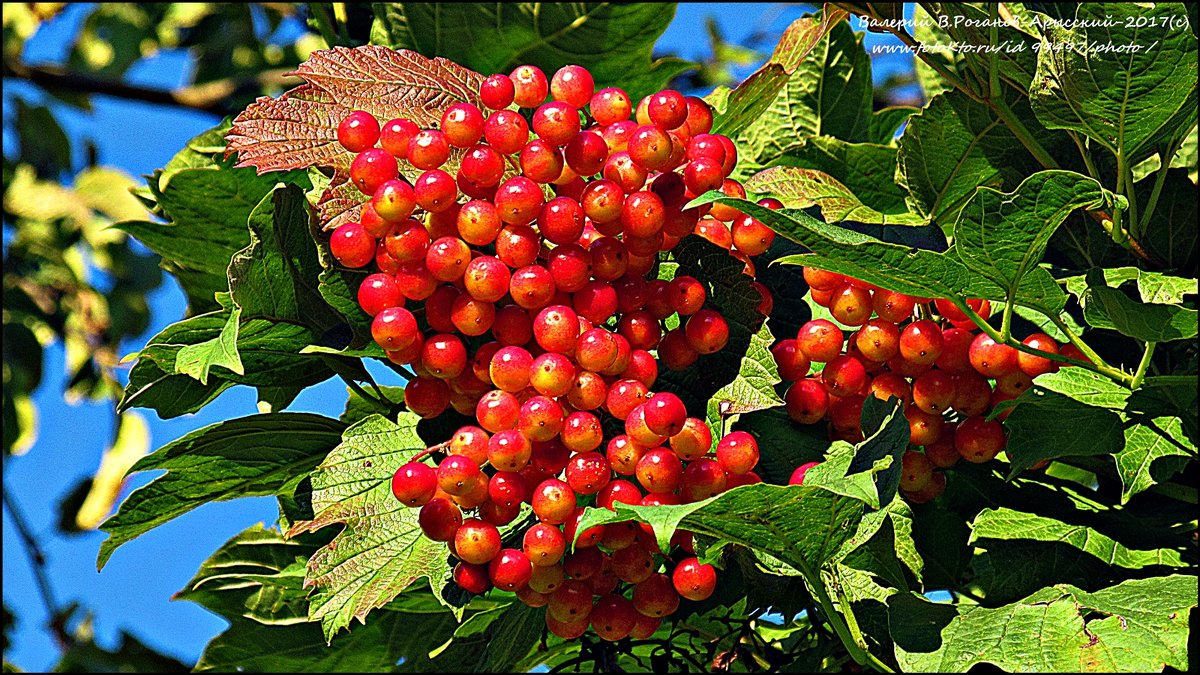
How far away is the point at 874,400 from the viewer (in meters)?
0.51

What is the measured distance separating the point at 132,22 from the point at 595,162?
7.18 feet

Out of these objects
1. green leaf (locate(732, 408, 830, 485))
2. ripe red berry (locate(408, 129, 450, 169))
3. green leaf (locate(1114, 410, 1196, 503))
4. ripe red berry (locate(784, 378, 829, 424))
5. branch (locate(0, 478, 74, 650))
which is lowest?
branch (locate(0, 478, 74, 650))

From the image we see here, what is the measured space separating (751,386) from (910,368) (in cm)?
7

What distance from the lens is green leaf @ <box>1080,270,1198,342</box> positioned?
0.49 m

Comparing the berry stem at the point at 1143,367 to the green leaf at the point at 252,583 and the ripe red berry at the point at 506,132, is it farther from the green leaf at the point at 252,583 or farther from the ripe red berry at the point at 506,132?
the green leaf at the point at 252,583

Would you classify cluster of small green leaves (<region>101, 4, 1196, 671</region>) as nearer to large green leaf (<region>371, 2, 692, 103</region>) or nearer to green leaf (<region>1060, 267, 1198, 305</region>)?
green leaf (<region>1060, 267, 1198, 305</region>)

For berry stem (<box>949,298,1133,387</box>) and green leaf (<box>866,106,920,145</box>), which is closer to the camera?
berry stem (<box>949,298,1133,387</box>)

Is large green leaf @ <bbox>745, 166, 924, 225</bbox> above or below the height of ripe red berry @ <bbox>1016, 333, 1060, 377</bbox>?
above

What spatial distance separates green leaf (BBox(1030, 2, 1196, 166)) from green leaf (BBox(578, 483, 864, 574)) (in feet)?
0.69

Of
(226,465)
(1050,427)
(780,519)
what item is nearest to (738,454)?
(780,519)

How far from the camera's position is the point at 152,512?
0.60m

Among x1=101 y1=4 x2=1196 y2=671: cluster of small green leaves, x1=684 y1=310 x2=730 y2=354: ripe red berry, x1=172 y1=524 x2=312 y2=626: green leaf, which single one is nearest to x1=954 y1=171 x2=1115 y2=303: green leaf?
x1=101 y1=4 x2=1196 y2=671: cluster of small green leaves

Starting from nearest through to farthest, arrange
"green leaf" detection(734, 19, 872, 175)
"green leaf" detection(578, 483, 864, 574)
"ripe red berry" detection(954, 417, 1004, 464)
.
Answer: "green leaf" detection(578, 483, 864, 574), "ripe red berry" detection(954, 417, 1004, 464), "green leaf" detection(734, 19, 872, 175)

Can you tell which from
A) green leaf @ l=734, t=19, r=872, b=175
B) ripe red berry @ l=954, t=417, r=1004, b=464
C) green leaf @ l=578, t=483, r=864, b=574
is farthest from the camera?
green leaf @ l=734, t=19, r=872, b=175
